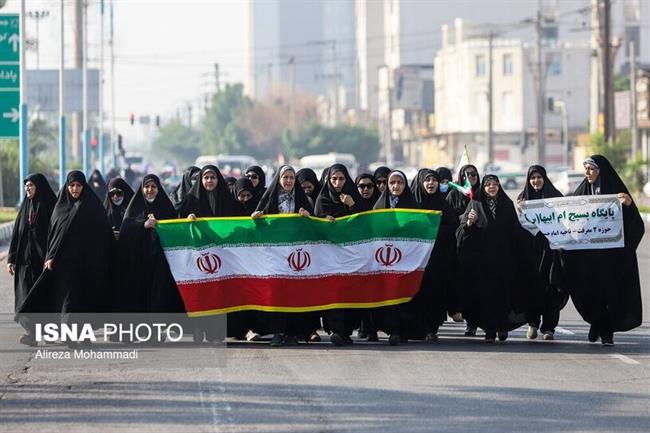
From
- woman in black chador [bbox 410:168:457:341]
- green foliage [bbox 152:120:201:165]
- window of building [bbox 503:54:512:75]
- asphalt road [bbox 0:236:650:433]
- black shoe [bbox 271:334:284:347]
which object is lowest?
asphalt road [bbox 0:236:650:433]

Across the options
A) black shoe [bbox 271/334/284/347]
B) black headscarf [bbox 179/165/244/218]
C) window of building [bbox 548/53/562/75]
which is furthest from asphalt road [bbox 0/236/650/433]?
window of building [bbox 548/53/562/75]

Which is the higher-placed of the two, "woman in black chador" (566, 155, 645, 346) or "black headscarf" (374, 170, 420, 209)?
"black headscarf" (374, 170, 420, 209)

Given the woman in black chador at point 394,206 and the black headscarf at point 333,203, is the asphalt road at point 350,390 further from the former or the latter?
the black headscarf at point 333,203

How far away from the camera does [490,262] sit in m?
12.4

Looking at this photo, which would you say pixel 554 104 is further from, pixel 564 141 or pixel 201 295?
pixel 201 295

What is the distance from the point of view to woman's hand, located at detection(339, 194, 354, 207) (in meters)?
12.3

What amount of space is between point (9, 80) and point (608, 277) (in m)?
19.8

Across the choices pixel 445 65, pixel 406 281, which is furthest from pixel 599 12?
pixel 445 65

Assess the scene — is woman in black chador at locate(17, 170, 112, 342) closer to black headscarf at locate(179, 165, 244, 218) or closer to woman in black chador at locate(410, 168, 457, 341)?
black headscarf at locate(179, 165, 244, 218)

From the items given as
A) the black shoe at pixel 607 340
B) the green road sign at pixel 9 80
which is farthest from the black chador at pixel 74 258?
the green road sign at pixel 9 80

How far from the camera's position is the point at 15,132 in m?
29.8

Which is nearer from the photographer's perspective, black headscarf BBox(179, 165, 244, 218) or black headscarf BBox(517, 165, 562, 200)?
black headscarf BBox(179, 165, 244, 218)

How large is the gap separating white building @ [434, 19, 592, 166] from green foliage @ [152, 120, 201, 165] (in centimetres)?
6520

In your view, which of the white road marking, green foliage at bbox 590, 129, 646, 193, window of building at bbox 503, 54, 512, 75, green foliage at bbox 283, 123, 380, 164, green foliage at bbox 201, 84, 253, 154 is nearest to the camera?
the white road marking
